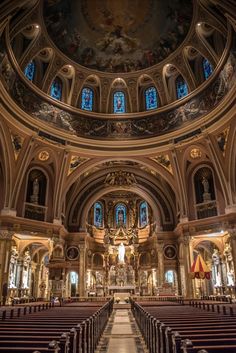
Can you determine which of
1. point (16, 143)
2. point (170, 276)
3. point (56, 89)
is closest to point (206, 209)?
point (170, 276)

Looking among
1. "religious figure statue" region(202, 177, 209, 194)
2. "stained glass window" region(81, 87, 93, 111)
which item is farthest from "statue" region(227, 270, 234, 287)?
"stained glass window" region(81, 87, 93, 111)

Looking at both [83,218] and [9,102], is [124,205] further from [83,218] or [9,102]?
[9,102]

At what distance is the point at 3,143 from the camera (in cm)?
1980

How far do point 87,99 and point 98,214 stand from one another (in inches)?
556

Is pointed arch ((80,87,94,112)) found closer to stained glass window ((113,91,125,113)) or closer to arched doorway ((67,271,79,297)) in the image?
stained glass window ((113,91,125,113))

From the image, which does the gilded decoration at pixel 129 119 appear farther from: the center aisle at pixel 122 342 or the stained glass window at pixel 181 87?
the center aisle at pixel 122 342

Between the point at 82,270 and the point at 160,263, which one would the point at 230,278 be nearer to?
the point at 160,263

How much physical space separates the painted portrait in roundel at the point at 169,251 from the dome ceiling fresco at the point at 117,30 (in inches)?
639

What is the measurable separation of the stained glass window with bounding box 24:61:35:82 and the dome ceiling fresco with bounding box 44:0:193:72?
240cm

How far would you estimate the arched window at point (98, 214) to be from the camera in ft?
112

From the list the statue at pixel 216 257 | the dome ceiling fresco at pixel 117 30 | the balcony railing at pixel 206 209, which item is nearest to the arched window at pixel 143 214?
the statue at pixel 216 257

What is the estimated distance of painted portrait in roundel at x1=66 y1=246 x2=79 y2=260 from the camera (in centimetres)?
2809

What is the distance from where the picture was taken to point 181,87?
24391mm

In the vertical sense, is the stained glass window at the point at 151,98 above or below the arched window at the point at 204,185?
above
